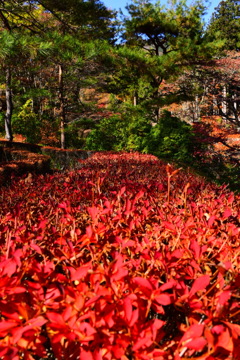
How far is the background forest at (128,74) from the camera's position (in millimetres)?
8727

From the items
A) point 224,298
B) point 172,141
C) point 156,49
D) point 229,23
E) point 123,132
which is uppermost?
point 229,23

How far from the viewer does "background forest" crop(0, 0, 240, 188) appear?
28.6 ft

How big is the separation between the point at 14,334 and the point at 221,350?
536mm

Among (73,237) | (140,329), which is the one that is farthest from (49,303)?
(73,237)

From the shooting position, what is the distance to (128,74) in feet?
52.6

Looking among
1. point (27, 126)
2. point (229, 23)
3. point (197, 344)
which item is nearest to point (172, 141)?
point (27, 126)

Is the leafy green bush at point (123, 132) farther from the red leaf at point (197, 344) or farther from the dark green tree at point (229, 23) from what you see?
the dark green tree at point (229, 23)

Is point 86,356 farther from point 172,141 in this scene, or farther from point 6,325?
point 172,141

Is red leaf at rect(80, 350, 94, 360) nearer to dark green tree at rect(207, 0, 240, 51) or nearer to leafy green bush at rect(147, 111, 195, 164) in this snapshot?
leafy green bush at rect(147, 111, 195, 164)

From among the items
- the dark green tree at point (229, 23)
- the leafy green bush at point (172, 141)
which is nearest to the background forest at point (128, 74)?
the leafy green bush at point (172, 141)

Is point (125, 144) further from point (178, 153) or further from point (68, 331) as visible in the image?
point (68, 331)

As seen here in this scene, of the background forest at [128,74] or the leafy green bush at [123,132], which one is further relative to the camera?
the leafy green bush at [123,132]

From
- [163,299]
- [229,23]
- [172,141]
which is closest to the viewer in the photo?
[163,299]

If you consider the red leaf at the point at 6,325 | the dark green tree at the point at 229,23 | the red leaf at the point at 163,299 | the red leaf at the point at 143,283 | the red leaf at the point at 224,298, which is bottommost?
the red leaf at the point at 6,325
